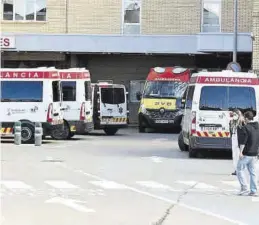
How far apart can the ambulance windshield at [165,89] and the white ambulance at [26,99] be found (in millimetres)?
9824

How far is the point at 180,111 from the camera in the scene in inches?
1372

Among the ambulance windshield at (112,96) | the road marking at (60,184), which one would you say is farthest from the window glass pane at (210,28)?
→ the road marking at (60,184)

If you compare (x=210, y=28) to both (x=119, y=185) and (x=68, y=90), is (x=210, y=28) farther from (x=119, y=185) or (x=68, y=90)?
(x=119, y=185)

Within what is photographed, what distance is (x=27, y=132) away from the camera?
26.3 m

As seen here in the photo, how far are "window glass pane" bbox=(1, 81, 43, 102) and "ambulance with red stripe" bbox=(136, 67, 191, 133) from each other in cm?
971

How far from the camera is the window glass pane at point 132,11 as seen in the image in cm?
4150

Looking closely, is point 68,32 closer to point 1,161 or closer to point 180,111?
point 180,111

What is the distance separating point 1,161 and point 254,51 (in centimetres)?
1523

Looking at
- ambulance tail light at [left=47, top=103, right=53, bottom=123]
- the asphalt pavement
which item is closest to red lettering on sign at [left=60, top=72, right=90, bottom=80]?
ambulance tail light at [left=47, top=103, right=53, bottom=123]

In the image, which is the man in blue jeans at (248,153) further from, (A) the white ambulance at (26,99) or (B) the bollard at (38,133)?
(A) the white ambulance at (26,99)

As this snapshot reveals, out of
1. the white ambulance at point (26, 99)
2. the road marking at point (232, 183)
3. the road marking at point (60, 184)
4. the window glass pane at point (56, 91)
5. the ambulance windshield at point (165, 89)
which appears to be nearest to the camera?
the road marking at point (60, 184)

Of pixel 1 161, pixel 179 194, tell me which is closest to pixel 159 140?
pixel 1 161

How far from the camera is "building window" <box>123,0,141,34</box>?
4138 centimetres

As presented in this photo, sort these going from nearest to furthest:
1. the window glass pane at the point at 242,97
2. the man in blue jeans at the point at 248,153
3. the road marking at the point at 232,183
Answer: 1. the man in blue jeans at the point at 248,153
2. the road marking at the point at 232,183
3. the window glass pane at the point at 242,97
